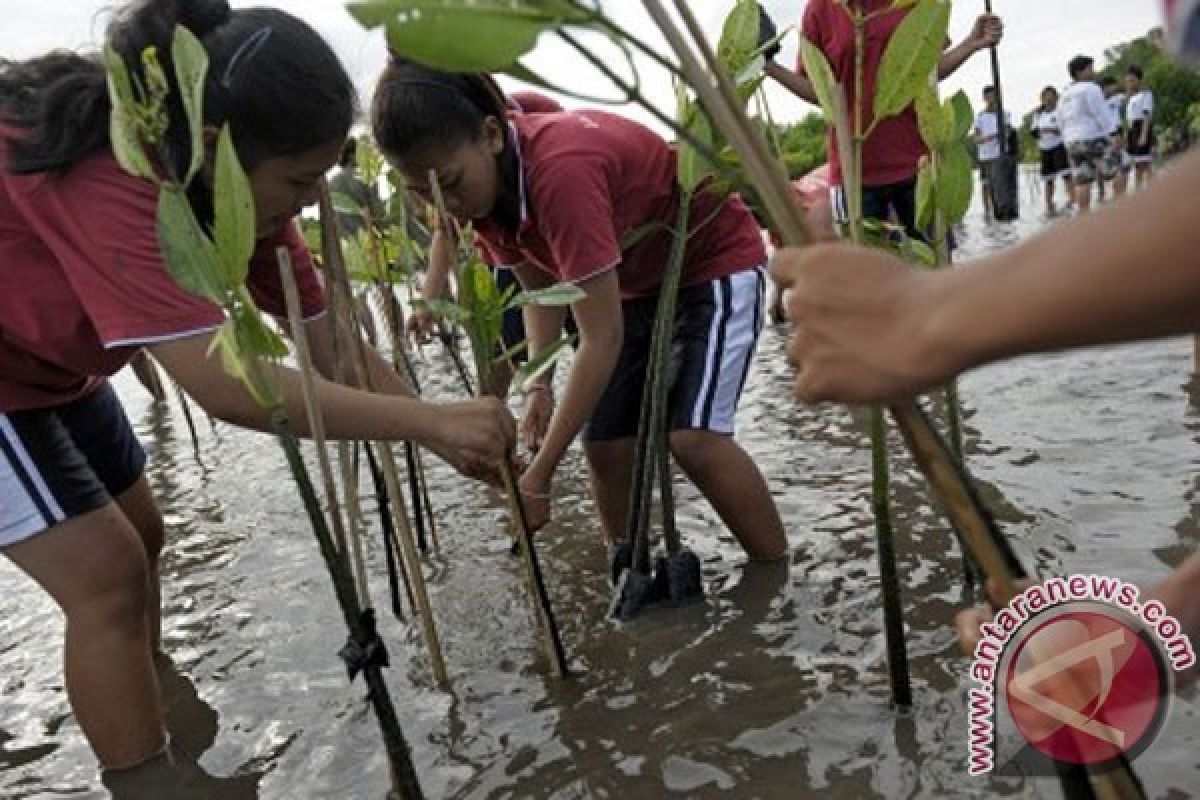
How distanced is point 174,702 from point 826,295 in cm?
219

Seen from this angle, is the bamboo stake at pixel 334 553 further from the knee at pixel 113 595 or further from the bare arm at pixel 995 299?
the bare arm at pixel 995 299

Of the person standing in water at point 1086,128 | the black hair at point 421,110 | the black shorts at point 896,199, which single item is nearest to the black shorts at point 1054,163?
the person standing in water at point 1086,128

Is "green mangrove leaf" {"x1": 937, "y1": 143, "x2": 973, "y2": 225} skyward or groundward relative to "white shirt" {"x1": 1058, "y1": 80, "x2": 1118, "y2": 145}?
skyward

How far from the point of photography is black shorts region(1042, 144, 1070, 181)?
1303cm

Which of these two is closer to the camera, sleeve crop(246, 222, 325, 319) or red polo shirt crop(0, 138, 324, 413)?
red polo shirt crop(0, 138, 324, 413)

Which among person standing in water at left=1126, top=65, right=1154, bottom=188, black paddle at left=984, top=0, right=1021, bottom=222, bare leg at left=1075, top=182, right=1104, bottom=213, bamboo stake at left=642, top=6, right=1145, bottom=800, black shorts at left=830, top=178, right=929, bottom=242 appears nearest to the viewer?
bamboo stake at left=642, top=6, right=1145, bottom=800

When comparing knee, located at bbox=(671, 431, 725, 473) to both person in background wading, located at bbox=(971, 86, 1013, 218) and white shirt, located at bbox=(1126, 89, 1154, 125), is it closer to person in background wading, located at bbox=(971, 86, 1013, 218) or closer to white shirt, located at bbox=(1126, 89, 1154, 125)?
person in background wading, located at bbox=(971, 86, 1013, 218)

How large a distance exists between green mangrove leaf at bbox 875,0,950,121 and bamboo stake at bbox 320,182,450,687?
3.21ft

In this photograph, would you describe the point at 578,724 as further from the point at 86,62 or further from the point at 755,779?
the point at 86,62

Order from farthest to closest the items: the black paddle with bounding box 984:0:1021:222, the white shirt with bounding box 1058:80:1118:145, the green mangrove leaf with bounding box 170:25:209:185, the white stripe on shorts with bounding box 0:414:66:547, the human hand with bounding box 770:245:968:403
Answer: the white shirt with bounding box 1058:80:1118:145 < the black paddle with bounding box 984:0:1021:222 < the white stripe on shorts with bounding box 0:414:66:547 < the green mangrove leaf with bounding box 170:25:209:185 < the human hand with bounding box 770:245:968:403

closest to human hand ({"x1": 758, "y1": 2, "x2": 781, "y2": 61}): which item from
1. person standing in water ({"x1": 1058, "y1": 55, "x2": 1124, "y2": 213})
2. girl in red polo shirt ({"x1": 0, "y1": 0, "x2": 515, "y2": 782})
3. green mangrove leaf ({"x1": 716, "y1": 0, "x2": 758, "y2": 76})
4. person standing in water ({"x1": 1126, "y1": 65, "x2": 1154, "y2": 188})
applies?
green mangrove leaf ({"x1": 716, "y1": 0, "x2": 758, "y2": 76})

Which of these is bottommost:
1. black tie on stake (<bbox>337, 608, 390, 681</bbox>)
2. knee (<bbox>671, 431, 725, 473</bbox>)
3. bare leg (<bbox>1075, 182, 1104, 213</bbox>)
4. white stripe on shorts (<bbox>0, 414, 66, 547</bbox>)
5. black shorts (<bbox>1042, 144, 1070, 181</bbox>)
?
bare leg (<bbox>1075, 182, 1104, 213</bbox>)

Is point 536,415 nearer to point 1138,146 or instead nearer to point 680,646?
point 680,646

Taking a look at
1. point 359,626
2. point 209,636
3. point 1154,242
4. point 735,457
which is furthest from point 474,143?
point 1154,242
